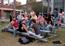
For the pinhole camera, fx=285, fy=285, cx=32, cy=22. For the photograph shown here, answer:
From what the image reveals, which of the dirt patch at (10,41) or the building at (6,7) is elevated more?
the dirt patch at (10,41)

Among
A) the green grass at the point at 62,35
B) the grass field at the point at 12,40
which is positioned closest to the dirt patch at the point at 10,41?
the grass field at the point at 12,40

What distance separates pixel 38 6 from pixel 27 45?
4009cm

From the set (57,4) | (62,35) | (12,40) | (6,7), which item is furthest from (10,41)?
(6,7)

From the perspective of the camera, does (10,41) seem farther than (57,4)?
No

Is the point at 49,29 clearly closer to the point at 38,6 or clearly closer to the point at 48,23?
the point at 48,23

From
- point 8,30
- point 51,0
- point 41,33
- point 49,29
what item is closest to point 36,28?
point 41,33

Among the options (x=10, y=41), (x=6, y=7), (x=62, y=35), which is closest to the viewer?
(x=10, y=41)

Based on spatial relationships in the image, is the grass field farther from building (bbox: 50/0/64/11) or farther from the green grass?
building (bbox: 50/0/64/11)

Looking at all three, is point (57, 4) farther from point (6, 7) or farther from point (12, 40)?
point (12, 40)

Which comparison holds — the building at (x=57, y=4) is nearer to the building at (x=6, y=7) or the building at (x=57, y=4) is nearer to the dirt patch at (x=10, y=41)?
the building at (x=6, y=7)

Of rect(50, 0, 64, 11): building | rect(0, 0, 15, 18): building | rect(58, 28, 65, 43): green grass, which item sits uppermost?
rect(58, 28, 65, 43): green grass

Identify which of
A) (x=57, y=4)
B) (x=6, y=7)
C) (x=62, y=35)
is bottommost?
(x=6, y=7)

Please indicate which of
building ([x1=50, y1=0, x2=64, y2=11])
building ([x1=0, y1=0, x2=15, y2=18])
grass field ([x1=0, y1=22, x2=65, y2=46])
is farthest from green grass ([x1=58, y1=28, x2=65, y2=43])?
building ([x1=0, y1=0, x2=15, y2=18])

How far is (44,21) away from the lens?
58.0 feet
